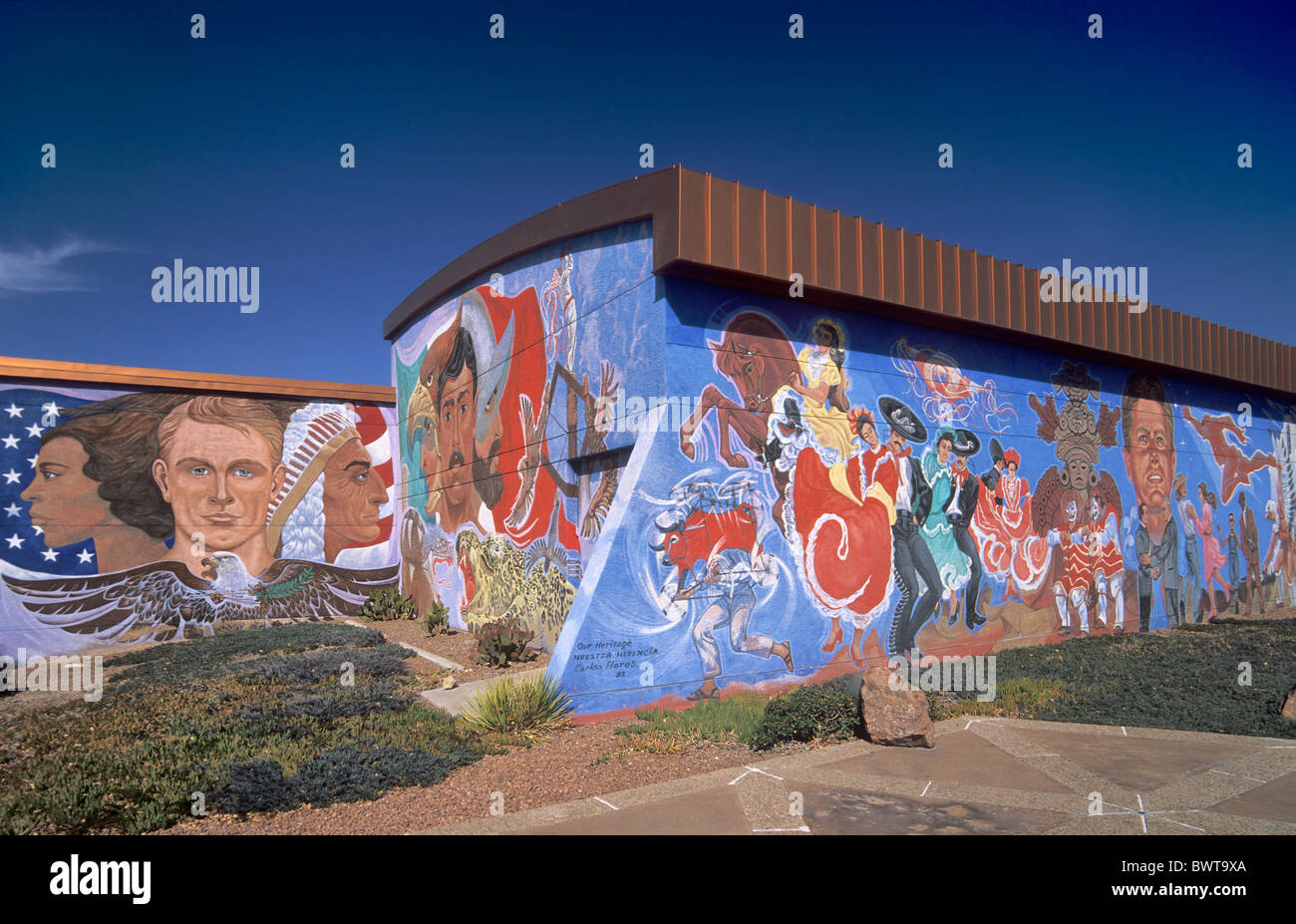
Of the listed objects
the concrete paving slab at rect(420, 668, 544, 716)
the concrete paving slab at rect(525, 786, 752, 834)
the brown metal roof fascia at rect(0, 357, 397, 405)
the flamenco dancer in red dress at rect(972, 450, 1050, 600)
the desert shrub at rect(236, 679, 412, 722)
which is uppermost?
the brown metal roof fascia at rect(0, 357, 397, 405)

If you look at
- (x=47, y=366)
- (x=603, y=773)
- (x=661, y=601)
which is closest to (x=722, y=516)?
(x=661, y=601)

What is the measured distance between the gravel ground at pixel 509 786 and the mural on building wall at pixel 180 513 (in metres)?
10.9

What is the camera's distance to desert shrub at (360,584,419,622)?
1625 cm

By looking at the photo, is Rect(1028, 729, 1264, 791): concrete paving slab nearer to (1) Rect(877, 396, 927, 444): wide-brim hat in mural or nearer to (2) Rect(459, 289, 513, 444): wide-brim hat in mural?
(1) Rect(877, 396, 927, 444): wide-brim hat in mural

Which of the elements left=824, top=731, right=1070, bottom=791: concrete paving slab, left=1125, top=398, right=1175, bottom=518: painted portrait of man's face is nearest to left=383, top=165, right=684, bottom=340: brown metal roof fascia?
left=824, top=731, right=1070, bottom=791: concrete paving slab

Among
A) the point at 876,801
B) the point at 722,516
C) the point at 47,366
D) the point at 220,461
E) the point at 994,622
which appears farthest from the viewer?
the point at 220,461

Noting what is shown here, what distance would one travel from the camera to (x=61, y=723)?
26.8ft

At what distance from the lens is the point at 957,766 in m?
6.27

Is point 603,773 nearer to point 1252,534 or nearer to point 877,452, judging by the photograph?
point 877,452

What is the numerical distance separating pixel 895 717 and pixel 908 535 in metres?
4.37

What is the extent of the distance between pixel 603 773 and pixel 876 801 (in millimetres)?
2174

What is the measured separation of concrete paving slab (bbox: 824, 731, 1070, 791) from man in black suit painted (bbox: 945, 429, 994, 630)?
4853mm

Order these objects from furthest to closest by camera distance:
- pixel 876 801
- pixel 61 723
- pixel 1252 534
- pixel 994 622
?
pixel 1252 534, pixel 994 622, pixel 61 723, pixel 876 801

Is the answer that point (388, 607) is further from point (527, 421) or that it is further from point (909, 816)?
point (909, 816)
